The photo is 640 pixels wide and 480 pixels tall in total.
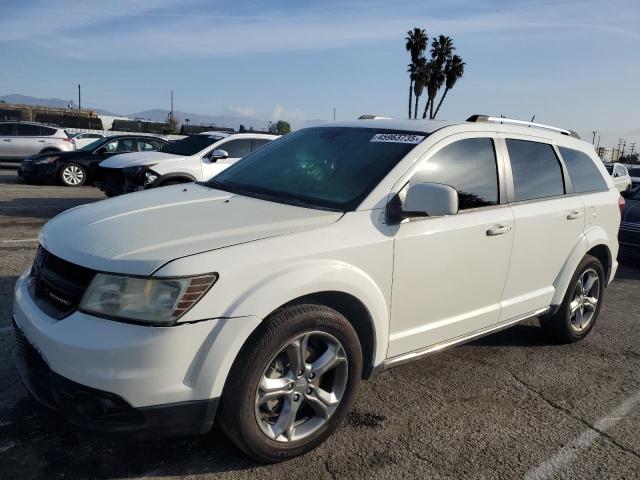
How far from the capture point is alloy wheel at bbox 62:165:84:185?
14.1 m

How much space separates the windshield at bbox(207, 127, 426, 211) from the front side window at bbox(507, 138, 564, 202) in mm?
938

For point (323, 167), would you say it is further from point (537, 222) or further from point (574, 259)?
point (574, 259)

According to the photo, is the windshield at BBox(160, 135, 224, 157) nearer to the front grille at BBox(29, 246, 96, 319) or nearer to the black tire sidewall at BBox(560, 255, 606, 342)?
the black tire sidewall at BBox(560, 255, 606, 342)

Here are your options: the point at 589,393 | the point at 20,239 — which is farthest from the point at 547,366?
the point at 20,239

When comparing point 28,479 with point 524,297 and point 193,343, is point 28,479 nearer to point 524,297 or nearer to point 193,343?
point 193,343

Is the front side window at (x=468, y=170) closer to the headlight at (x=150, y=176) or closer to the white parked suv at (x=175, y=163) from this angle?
the white parked suv at (x=175, y=163)

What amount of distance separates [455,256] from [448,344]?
1.93ft

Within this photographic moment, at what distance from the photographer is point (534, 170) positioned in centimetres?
413

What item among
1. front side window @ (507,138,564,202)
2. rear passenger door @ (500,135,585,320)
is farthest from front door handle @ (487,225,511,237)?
front side window @ (507,138,564,202)

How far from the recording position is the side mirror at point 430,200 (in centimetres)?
292

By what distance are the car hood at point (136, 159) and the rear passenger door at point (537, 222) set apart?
262 inches

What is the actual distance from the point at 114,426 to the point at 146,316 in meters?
0.49

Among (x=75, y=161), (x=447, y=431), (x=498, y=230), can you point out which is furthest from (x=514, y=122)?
(x=75, y=161)

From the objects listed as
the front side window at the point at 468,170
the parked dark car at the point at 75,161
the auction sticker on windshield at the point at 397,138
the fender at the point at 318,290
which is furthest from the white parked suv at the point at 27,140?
the fender at the point at 318,290
